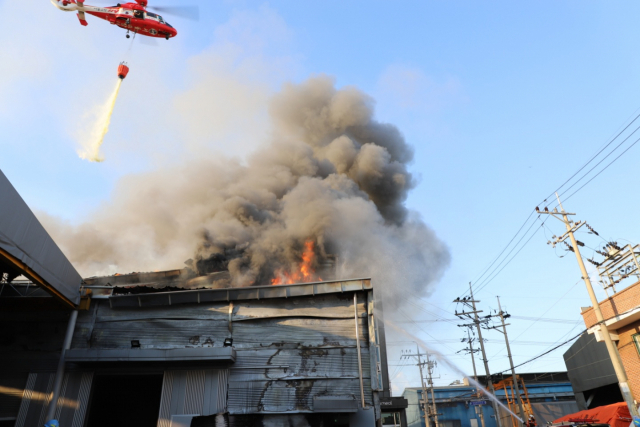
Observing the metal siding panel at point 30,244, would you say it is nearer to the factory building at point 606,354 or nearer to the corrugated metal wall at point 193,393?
the corrugated metal wall at point 193,393

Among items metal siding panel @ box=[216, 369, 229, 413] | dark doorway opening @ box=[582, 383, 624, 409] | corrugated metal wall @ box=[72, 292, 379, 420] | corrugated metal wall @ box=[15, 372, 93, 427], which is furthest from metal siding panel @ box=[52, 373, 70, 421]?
dark doorway opening @ box=[582, 383, 624, 409]

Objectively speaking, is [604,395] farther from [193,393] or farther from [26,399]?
[26,399]

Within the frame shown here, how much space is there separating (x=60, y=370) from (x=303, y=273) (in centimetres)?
1523

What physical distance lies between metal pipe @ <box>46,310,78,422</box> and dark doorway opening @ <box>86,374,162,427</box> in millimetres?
4537

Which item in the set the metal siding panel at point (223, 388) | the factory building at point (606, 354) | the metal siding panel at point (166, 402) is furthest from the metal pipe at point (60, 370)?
the factory building at point (606, 354)

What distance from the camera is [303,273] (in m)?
24.5

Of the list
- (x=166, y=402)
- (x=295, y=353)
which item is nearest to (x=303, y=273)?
(x=295, y=353)

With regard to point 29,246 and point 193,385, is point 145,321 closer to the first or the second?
point 193,385

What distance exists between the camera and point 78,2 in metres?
23.5

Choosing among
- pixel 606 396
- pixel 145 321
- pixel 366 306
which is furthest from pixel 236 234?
pixel 606 396

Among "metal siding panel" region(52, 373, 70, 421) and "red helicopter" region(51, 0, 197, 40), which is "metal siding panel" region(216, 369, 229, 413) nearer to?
"metal siding panel" region(52, 373, 70, 421)

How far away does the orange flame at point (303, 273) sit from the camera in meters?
23.4

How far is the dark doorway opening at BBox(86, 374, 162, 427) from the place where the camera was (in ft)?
48.3

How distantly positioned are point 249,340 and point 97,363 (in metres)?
3.96
